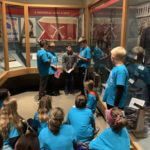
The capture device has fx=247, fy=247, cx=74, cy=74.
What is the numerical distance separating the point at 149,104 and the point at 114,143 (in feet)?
6.42

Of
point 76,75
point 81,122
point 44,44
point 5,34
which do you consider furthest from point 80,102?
point 76,75

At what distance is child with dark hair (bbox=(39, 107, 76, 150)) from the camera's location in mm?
2102

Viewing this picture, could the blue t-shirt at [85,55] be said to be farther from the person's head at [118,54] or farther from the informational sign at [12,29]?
the person's head at [118,54]

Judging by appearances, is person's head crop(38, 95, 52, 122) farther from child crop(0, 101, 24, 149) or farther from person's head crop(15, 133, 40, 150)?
person's head crop(15, 133, 40, 150)

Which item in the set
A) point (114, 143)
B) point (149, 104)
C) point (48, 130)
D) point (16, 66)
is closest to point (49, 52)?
point (16, 66)

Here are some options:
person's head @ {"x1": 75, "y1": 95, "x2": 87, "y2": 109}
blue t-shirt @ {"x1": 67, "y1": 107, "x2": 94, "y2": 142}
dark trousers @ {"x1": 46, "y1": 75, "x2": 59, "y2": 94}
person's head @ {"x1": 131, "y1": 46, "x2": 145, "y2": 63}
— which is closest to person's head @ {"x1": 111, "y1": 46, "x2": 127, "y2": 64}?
person's head @ {"x1": 75, "y1": 95, "x2": 87, "y2": 109}

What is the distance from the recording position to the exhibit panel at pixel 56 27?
6.58m

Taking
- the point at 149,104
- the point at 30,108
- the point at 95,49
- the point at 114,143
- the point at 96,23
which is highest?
the point at 96,23

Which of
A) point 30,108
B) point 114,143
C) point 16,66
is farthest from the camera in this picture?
point 16,66

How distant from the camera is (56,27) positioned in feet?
22.3

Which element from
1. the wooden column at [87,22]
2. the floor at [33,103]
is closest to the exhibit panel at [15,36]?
the floor at [33,103]

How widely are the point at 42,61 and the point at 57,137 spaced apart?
3506mm

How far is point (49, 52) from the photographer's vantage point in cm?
565

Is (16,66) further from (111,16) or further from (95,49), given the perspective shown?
(111,16)
